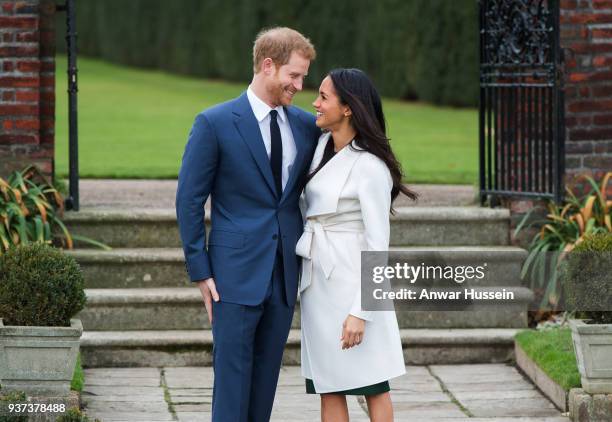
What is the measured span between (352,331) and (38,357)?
1.72 metres

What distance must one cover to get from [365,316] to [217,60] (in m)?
19.0

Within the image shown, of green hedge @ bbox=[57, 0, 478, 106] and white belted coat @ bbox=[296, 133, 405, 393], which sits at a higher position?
green hedge @ bbox=[57, 0, 478, 106]

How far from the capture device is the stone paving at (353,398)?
6.10 metres

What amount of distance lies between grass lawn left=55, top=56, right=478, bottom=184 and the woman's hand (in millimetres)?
5721

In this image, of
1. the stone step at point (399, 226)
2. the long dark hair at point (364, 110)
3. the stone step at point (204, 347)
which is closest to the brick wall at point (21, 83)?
the stone step at point (399, 226)

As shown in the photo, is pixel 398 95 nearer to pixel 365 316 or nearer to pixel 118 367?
pixel 118 367

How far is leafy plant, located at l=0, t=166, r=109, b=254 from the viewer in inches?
282

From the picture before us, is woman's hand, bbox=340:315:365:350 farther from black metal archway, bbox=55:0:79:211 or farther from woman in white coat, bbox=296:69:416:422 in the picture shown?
black metal archway, bbox=55:0:79:211

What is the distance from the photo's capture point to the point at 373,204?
4668mm

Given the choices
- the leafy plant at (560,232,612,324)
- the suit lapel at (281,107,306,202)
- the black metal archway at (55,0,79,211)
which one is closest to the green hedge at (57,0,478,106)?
the black metal archway at (55,0,79,211)

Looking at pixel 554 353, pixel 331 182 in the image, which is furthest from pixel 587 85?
pixel 331 182

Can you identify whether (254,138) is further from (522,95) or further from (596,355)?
(522,95)

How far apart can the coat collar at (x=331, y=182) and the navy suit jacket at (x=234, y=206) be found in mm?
93

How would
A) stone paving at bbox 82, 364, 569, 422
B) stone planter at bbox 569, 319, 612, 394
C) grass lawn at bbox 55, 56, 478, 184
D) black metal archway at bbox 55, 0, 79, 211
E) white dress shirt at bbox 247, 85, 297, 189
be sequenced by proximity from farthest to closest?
1. grass lawn at bbox 55, 56, 478, 184
2. black metal archway at bbox 55, 0, 79, 211
3. stone paving at bbox 82, 364, 569, 422
4. stone planter at bbox 569, 319, 612, 394
5. white dress shirt at bbox 247, 85, 297, 189
